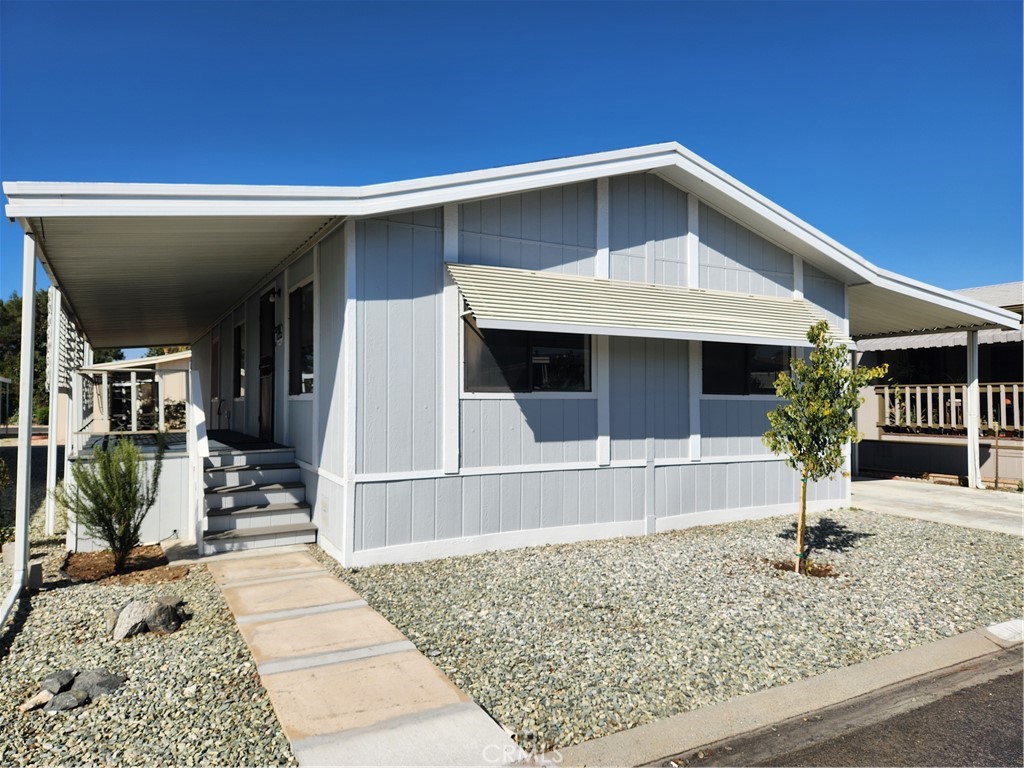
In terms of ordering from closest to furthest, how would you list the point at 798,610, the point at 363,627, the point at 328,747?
the point at 328,747, the point at 363,627, the point at 798,610

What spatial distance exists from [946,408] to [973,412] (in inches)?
130

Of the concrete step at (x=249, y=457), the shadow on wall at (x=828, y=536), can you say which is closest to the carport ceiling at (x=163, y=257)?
the concrete step at (x=249, y=457)

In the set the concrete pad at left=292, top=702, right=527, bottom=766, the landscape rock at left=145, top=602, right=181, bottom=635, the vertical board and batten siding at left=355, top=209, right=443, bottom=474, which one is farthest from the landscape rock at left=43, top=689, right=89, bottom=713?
the vertical board and batten siding at left=355, top=209, right=443, bottom=474

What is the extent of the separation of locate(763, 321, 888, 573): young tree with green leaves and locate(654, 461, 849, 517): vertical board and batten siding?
6.42 feet

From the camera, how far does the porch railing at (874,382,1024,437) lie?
480 inches

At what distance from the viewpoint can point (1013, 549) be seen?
23.2 feet

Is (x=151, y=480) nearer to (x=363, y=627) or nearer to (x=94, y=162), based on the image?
(x=363, y=627)

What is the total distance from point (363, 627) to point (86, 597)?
7.75 feet

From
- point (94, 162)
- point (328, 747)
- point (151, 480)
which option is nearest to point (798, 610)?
point (328, 747)

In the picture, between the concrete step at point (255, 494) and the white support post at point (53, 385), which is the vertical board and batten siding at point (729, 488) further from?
the white support post at point (53, 385)

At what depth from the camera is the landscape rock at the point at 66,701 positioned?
10.4ft

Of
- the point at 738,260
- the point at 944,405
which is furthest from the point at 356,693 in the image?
the point at 944,405

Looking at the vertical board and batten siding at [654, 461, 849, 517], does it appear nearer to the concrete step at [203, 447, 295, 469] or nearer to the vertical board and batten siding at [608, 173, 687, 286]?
the vertical board and batten siding at [608, 173, 687, 286]

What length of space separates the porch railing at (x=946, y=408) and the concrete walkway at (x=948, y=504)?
165 cm
